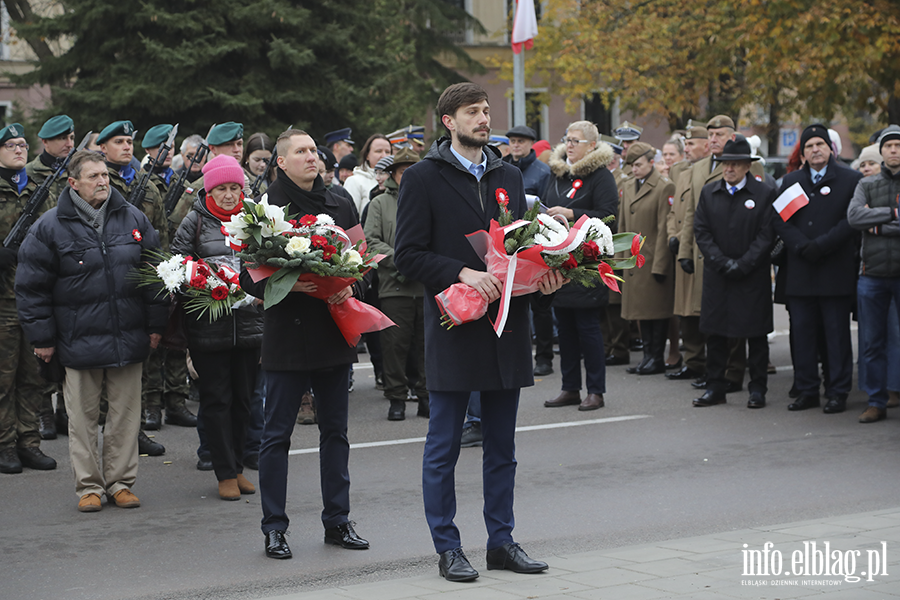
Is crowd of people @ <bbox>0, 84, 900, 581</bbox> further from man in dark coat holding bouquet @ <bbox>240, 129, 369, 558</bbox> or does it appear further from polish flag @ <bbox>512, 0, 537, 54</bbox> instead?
polish flag @ <bbox>512, 0, 537, 54</bbox>

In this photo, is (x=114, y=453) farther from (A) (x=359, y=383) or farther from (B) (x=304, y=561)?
(A) (x=359, y=383)

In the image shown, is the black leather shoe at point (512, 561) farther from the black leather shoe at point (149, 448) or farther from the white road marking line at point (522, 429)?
the black leather shoe at point (149, 448)

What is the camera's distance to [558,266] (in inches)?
222

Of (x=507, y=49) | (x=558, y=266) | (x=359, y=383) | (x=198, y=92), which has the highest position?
(x=507, y=49)

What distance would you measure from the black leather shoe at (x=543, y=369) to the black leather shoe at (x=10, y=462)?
594 centimetres

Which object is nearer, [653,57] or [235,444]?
[235,444]

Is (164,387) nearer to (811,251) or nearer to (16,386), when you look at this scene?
(16,386)

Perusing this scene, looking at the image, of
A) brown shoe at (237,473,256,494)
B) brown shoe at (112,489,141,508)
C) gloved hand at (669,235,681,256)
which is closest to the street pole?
gloved hand at (669,235,681,256)

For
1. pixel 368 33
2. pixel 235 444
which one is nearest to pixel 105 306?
pixel 235 444

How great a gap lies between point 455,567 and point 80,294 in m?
3.30

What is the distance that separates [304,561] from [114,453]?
2.01 metres

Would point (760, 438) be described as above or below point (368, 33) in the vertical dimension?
below

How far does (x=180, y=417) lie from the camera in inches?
406

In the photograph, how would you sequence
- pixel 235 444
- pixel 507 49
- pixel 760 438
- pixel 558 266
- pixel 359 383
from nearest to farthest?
pixel 558 266
pixel 235 444
pixel 760 438
pixel 359 383
pixel 507 49
